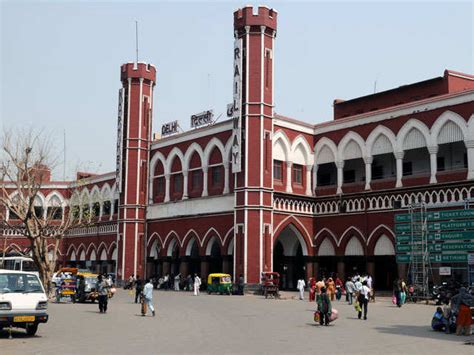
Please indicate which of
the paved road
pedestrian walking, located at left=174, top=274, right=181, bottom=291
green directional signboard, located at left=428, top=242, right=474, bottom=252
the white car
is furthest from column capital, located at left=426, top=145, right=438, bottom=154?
the white car

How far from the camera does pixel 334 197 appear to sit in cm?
3681

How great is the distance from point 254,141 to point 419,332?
65.3 feet

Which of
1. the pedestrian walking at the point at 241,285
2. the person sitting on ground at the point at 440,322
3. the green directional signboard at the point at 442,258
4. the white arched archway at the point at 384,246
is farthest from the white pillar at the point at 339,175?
the person sitting on ground at the point at 440,322

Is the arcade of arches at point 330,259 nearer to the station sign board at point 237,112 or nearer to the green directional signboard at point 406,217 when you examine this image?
the green directional signboard at point 406,217

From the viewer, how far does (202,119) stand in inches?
1666

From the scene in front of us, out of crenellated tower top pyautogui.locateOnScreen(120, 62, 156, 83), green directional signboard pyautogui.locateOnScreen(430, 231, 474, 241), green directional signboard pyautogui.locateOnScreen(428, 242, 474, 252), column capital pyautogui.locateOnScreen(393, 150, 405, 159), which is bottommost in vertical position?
Result: green directional signboard pyautogui.locateOnScreen(428, 242, 474, 252)

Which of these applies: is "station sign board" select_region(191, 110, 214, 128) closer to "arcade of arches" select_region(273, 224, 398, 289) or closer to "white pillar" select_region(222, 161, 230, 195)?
"white pillar" select_region(222, 161, 230, 195)

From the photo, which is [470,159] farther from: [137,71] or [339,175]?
[137,71]

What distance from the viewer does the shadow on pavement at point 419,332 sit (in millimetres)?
15539

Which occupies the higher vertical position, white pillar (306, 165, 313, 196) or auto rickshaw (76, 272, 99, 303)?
white pillar (306, 165, 313, 196)

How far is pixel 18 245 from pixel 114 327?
151 feet

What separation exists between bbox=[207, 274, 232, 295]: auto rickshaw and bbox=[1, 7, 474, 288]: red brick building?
71cm

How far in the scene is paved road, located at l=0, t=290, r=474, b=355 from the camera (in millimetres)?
12844

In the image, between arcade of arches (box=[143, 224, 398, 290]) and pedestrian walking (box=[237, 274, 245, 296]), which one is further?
arcade of arches (box=[143, 224, 398, 290])
